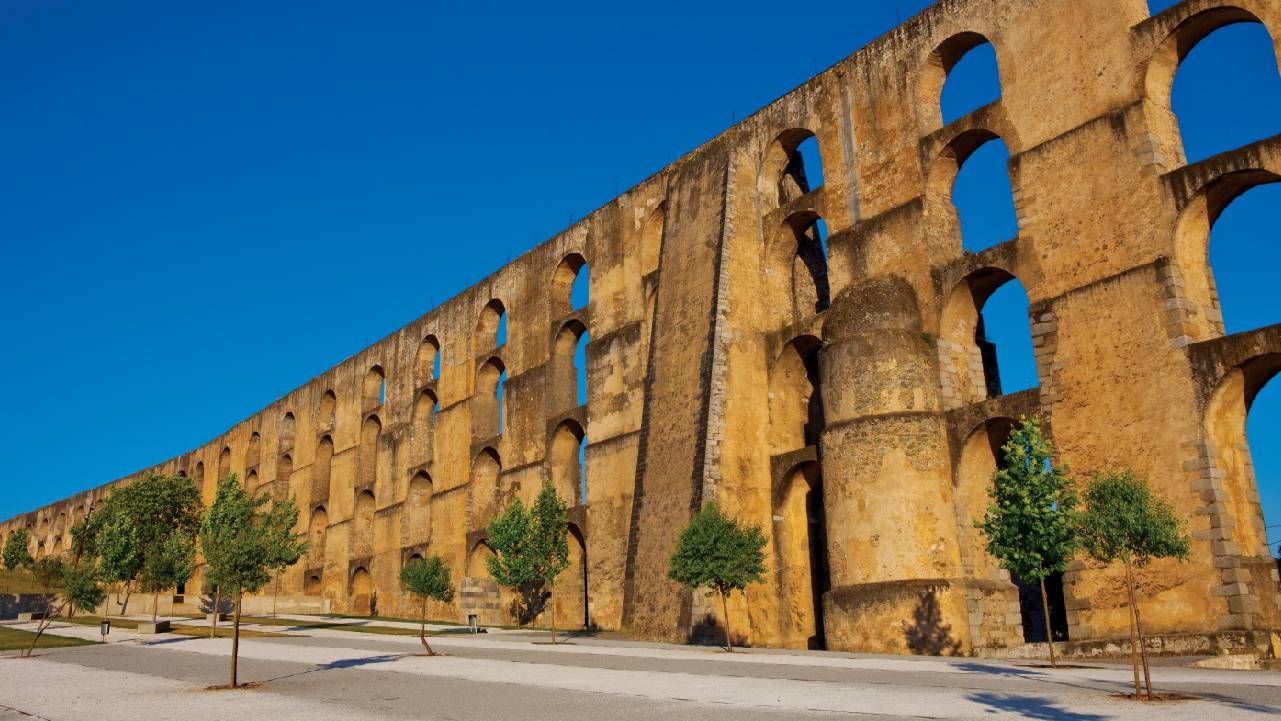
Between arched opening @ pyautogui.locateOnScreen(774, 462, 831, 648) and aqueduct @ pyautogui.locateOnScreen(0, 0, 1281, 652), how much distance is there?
0.07m

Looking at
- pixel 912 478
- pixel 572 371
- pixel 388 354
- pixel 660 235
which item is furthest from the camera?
pixel 388 354

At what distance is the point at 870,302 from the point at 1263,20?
8.49 m

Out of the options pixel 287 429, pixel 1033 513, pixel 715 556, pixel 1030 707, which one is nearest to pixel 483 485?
pixel 715 556

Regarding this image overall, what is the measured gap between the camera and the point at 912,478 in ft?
67.2

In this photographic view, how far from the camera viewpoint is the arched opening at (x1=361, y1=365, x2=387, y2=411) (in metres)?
45.1

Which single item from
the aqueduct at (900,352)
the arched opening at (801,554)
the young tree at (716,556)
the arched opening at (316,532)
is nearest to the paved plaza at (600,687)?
the young tree at (716,556)

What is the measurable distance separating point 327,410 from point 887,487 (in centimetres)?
3467

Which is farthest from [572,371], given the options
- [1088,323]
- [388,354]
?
[1088,323]

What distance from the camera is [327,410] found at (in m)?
49.0

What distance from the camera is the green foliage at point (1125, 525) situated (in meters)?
13.1

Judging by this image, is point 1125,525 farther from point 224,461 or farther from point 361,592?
point 224,461

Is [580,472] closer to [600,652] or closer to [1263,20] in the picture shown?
[600,652]

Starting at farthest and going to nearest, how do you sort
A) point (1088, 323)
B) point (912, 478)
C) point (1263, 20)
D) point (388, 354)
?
point (388, 354), point (912, 478), point (1088, 323), point (1263, 20)

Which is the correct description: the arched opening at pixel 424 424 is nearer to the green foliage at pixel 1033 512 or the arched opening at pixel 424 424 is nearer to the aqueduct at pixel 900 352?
the aqueduct at pixel 900 352
